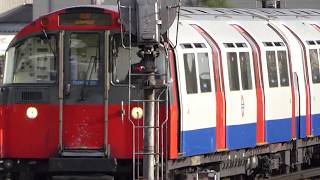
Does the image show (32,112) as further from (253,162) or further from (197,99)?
(253,162)

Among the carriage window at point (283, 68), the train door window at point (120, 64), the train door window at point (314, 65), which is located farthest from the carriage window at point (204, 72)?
the train door window at point (314, 65)

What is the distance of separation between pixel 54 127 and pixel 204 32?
9.88 feet

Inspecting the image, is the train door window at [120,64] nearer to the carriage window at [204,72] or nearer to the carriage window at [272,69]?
the carriage window at [204,72]

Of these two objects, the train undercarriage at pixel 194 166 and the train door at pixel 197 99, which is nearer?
the train undercarriage at pixel 194 166

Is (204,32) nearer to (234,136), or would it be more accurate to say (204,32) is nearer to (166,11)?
(234,136)

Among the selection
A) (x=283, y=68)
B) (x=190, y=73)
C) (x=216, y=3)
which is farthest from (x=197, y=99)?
(x=216, y=3)

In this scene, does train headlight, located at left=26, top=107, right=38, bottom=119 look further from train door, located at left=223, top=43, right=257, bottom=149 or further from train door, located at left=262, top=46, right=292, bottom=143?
train door, located at left=262, top=46, right=292, bottom=143

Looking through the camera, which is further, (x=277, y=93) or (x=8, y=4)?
(x=8, y=4)

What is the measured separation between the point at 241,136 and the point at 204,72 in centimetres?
166

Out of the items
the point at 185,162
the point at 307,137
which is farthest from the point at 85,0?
the point at 185,162

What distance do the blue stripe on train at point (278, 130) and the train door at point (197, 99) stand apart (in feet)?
6.96

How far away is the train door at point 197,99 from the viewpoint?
14.1 m

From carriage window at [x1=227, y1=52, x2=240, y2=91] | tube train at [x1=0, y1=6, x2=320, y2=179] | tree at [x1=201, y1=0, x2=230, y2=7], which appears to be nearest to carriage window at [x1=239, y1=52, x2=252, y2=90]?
carriage window at [x1=227, y1=52, x2=240, y2=91]

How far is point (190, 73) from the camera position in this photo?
47.1 feet
